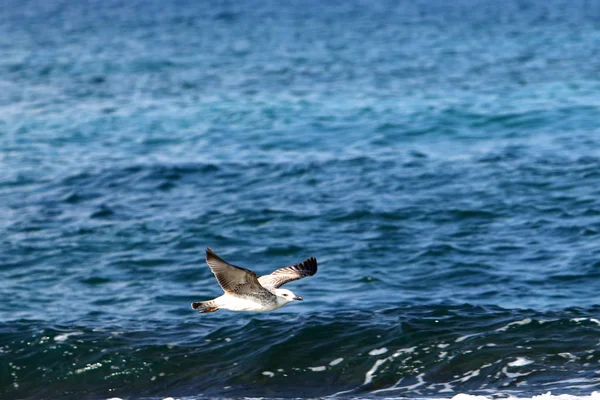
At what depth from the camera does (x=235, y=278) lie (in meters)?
9.13

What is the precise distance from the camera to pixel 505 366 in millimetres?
10922

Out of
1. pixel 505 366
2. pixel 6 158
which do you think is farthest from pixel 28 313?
pixel 6 158

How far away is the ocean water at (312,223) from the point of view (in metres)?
11.5

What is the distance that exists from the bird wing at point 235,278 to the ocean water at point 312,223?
1870 mm

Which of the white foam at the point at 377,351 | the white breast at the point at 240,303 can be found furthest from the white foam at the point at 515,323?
the white breast at the point at 240,303

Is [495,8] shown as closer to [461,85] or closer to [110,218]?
[461,85]

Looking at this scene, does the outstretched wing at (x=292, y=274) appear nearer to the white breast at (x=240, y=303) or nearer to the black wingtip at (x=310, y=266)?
the black wingtip at (x=310, y=266)

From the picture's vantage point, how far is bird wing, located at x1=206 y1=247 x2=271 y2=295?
8.65 metres

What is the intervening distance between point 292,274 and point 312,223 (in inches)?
262

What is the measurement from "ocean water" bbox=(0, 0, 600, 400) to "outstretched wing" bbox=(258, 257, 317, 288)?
1482 mm

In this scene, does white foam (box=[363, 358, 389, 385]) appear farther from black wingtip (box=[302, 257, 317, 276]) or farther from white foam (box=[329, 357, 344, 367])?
black wingtip (box=[302, 257, 317, 276])

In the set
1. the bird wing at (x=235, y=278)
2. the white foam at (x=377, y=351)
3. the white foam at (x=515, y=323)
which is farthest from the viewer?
the white foam at (x=515, y=323)

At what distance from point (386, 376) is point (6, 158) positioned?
13789mm

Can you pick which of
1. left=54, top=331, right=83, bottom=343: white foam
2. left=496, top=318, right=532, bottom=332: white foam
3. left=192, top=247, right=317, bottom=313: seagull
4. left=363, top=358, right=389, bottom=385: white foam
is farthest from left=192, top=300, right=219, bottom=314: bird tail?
left=496, top=318, right=532, bottom=332: white foam
